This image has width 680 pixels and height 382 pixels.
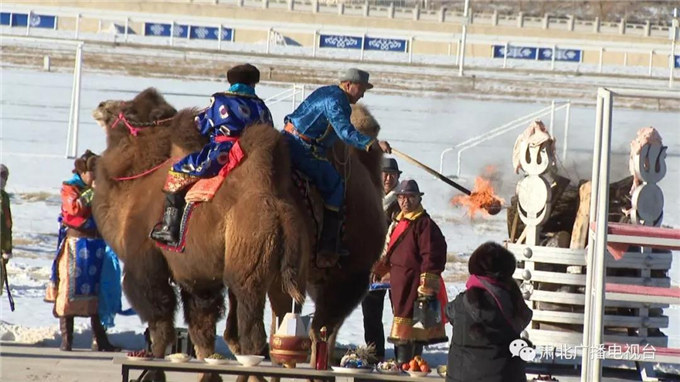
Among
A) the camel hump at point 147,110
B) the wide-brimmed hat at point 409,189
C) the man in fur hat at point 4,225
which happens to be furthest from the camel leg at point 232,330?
the man in fur hat at point 4,225

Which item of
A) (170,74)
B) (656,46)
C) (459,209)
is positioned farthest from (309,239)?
(656,46)

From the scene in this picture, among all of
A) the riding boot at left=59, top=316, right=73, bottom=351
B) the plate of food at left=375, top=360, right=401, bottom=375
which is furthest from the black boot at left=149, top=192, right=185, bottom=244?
the riding boot at left=59, top=316, right=73, bottom=351

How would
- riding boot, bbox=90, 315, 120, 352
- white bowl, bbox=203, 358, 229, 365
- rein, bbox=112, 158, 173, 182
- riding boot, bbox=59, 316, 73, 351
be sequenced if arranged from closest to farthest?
white bowl, bbox=203, 358, 229, 365 < rein, bbox=112, 158, 173, 182 < riding boot, bbox=59, 316, 73, 351 < riding boot, bbox=90, 315, 120, 352

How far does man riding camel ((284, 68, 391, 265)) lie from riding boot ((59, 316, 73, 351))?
9.36 feet

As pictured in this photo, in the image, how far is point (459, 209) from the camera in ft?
60.1

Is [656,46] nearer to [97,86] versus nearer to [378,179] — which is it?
[97,86]

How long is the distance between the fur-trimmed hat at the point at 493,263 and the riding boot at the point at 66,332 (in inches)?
181

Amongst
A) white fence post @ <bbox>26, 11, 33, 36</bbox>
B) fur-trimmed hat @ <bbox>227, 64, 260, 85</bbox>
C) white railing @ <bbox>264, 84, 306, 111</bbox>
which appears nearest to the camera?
fur-trimmed hat @ <bbox>227, 64, 260, 85</bbox>

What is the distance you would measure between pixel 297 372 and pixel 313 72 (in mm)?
35949

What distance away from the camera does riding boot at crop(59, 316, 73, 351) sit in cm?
998

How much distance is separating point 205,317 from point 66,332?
92.7 inches

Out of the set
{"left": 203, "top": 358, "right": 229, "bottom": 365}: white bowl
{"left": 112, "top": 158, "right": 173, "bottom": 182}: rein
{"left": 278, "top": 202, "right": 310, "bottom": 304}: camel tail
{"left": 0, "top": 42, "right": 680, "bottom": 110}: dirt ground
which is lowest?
{"left": 203, "top": 358, "right": 229, "bottom": 365}: white bowl

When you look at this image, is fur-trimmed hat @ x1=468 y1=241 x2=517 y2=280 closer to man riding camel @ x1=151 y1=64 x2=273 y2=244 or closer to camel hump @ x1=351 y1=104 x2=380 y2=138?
man riding camel @ x1=151 y1=64 x2=273 y2=244

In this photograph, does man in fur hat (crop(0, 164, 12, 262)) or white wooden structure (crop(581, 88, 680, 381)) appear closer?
white wooden structure (crop(581, 88, 680, 381))
